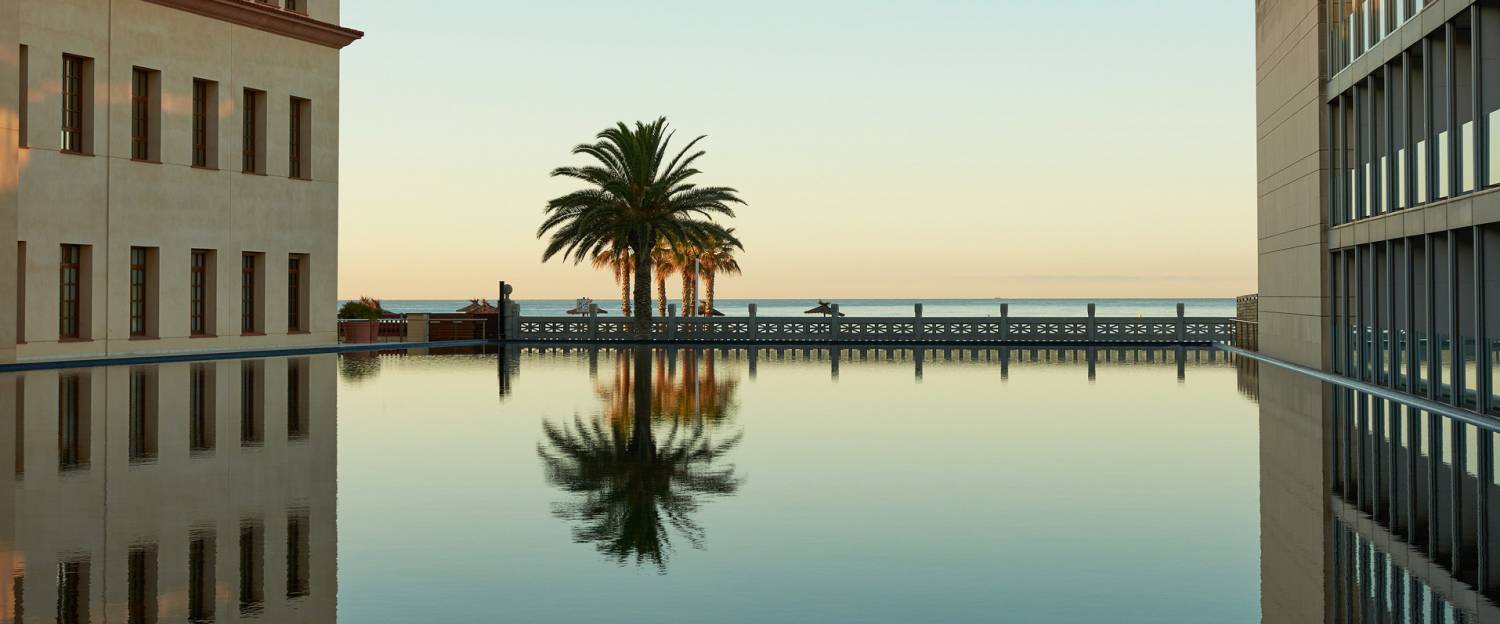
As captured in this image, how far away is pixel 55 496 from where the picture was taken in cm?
1227

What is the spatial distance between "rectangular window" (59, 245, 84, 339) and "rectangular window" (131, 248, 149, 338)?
177cm

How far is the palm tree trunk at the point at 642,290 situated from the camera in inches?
2329

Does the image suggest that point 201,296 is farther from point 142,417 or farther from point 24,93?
point 142,417

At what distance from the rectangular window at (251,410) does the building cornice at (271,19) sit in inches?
558

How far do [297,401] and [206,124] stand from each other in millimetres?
23475

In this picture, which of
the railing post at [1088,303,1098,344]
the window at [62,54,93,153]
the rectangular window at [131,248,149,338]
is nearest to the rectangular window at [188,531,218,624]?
the window at [62,54,93,153]

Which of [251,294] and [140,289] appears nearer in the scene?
[140,289]

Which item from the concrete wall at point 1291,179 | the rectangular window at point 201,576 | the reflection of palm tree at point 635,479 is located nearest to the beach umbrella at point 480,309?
the concrete wall at point 1291,179

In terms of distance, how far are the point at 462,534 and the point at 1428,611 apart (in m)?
6.53

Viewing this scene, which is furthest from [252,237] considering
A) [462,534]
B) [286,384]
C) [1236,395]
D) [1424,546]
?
[1424,546]

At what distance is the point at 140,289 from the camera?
42.2m

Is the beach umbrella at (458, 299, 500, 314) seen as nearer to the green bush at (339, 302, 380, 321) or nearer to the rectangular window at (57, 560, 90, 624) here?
the green bush at (339, 302, 380, 321)

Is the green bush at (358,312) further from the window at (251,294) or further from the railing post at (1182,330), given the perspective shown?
the railing post at (1182,330)

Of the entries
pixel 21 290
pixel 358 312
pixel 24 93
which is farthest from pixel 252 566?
pixel 358 312
